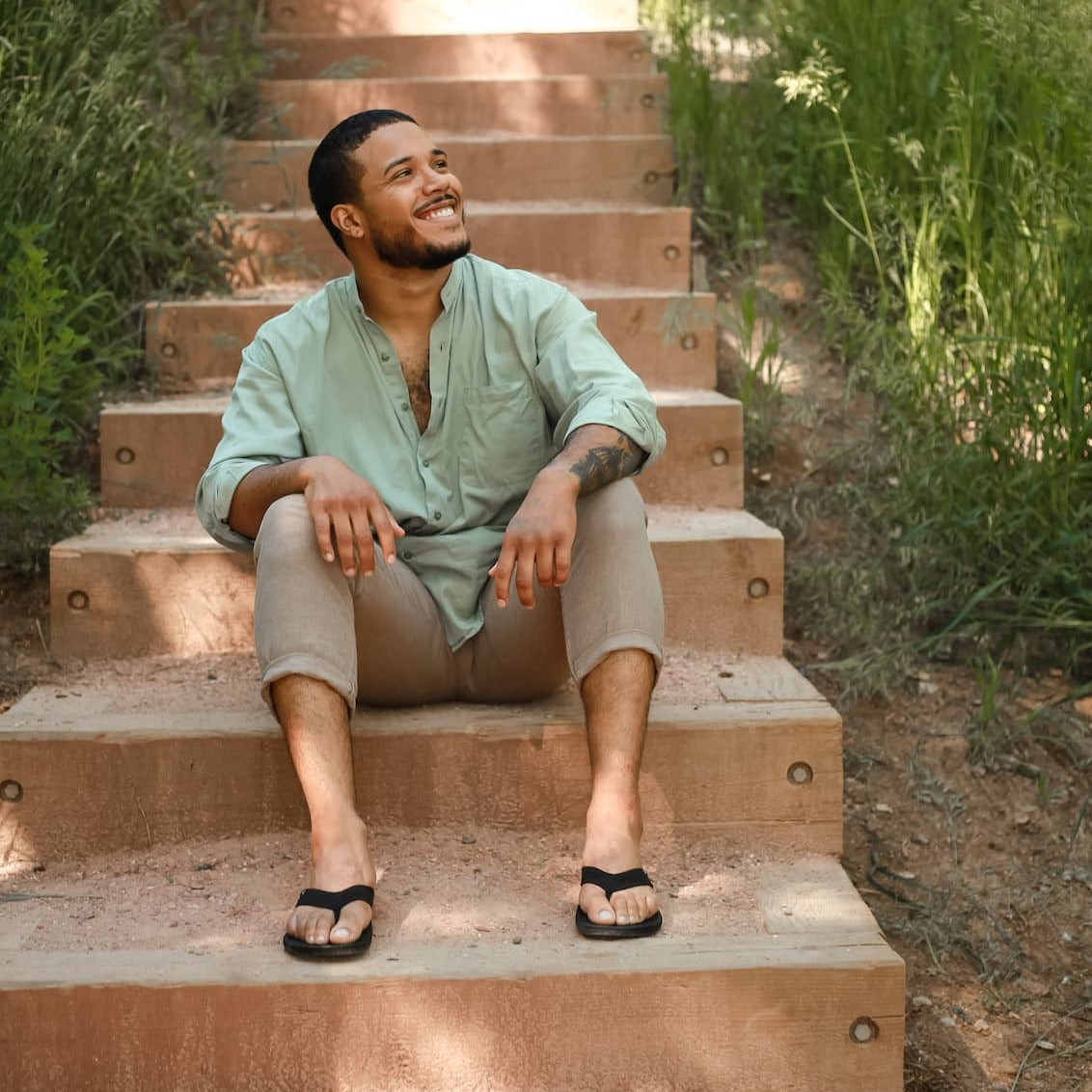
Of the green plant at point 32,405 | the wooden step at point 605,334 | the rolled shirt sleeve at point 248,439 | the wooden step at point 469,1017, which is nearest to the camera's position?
the wooden step at point 469,1017

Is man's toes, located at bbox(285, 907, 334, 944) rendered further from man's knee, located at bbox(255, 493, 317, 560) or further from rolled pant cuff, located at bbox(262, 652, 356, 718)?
man's knee, located at bbox(255, 493, 317, 560)

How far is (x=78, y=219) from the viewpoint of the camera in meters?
3.77

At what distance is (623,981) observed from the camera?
213 cm

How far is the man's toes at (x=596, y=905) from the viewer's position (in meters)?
2.23

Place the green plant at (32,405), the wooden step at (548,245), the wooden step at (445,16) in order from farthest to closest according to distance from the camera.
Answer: the wooden step at (445,16) → the wooden step at (548,245) → the green plant at (32,405)

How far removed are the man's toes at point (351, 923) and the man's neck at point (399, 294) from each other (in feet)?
3.68

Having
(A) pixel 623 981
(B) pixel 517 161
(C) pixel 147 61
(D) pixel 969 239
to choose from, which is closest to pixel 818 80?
(D) pixel 969 239

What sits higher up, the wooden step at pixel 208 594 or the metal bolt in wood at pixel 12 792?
the wooden step at pixel 208 594

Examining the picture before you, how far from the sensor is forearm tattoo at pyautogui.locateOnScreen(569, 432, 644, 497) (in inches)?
96.1

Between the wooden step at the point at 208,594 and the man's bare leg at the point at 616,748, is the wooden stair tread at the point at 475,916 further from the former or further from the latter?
the wooden step at the point at 208,594

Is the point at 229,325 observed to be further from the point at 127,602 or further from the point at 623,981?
the point at 623,981

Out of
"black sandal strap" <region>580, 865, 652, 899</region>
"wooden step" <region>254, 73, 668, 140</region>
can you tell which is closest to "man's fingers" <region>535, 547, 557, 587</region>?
"black sandal strap" <region>580, 865, 652, 899</region>

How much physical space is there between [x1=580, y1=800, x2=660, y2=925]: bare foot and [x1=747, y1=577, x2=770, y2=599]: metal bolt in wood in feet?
2.77

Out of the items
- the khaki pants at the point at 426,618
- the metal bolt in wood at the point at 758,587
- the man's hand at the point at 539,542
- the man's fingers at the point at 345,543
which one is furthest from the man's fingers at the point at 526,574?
the metal bolt in wood at the point at 758,587
